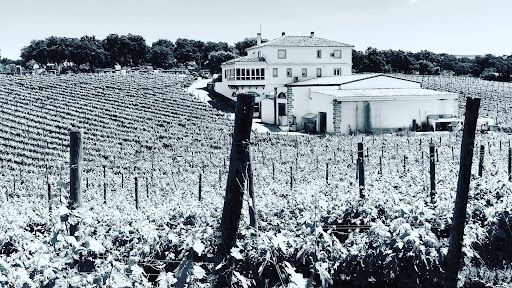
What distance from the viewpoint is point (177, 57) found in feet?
431

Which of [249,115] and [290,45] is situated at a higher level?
[290,45]

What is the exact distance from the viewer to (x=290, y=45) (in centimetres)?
5144

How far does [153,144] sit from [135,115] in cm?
1027

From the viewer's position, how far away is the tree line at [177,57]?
353 ft

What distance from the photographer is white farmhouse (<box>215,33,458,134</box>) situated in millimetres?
36750

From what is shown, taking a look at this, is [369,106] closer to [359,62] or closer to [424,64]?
[359,62]

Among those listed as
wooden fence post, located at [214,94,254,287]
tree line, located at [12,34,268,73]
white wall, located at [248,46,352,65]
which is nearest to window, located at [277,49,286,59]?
white wall, located at [248,46,352,65]

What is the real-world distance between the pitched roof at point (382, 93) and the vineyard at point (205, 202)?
419cm

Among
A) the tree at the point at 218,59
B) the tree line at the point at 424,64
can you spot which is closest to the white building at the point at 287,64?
the tree at the point at 218,59

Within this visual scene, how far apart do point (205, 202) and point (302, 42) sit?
145 feet

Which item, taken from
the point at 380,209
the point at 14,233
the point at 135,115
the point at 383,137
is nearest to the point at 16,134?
the point at 135,115

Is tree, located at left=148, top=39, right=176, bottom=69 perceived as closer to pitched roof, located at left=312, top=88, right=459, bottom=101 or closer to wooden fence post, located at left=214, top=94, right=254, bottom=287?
pitched roof, located at left=312, top=88, right=459, bottom=101

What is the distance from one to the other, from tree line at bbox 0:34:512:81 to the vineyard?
57.8 meters

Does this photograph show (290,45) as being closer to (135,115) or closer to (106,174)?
(135,115)
